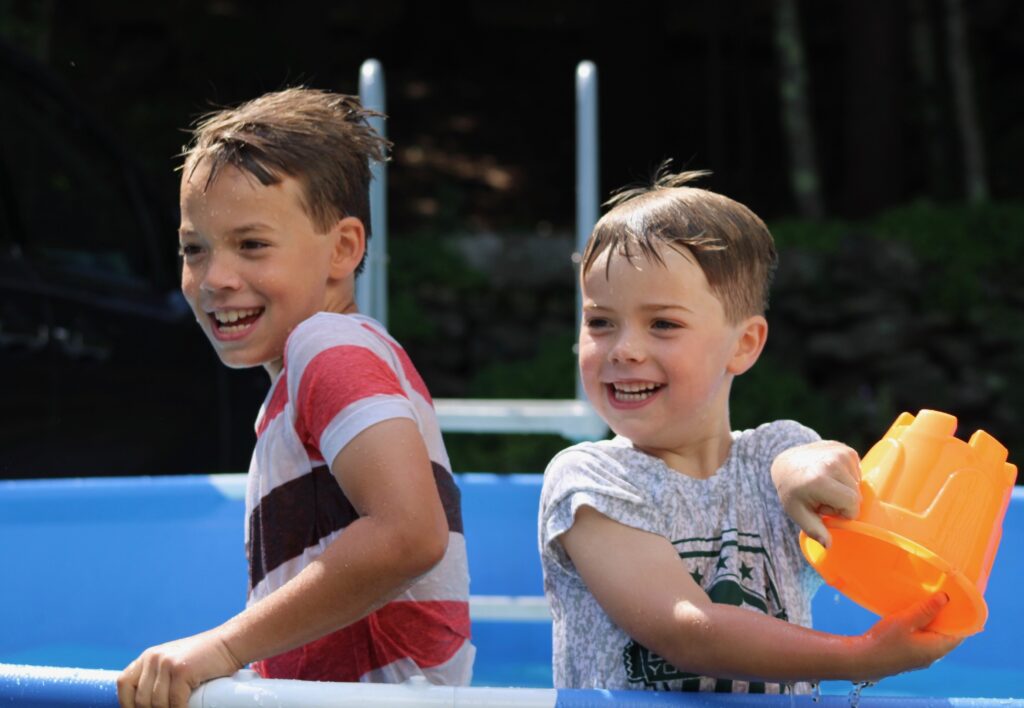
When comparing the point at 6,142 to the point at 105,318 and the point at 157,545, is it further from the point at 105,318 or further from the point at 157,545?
the point at 157,545

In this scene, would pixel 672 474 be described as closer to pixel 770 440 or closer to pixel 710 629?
pixel 770 440

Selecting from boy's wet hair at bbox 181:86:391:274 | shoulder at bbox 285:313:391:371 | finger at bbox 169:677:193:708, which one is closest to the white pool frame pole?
finger at bbox 169:677:193:708

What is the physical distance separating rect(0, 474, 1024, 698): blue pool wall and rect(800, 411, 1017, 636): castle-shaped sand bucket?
1.33m

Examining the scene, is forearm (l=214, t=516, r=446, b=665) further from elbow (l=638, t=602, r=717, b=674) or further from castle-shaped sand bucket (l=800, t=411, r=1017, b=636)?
castle-shaped sand bucket (l=800, t=411, r=1017, b=636)

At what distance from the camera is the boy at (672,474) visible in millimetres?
1557

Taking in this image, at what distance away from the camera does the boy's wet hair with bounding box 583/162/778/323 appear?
5.45ft

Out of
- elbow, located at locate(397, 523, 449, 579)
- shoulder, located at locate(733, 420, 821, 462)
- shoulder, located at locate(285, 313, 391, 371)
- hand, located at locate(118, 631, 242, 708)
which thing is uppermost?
shoulder, located at locate(285, 313, 391, 371)

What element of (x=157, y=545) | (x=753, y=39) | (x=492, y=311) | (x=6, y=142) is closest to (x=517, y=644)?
(x=157, y=545)

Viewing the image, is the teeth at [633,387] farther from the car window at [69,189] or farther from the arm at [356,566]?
the car window at [69,189]

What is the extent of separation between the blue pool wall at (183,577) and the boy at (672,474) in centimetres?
122

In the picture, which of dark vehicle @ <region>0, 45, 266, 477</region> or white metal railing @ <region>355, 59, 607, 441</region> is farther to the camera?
dark vehicle @ <region>0, 45, 266, 477</region>

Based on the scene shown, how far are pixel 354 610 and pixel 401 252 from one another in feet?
17.6

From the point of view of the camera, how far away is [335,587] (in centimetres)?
149

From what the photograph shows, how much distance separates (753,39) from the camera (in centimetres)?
929
